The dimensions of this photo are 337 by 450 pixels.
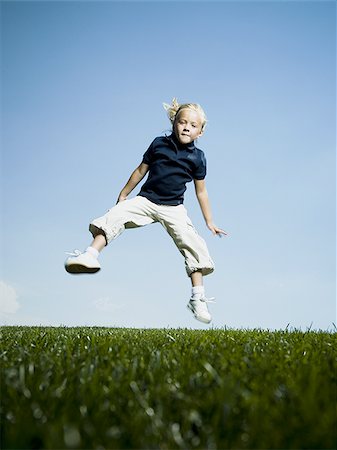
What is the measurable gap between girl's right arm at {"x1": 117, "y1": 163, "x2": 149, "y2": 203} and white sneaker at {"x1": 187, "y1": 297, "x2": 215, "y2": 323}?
1.53 m

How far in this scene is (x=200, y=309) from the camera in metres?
5.71

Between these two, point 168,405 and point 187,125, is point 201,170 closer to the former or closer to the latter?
point 187,125

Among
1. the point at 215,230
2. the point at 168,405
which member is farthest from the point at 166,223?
the point at 168,405

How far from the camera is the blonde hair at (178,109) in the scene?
6.14 meters

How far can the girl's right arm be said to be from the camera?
239 inches

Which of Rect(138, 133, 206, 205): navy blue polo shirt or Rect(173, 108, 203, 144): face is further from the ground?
Rect(173, 108, 203, 144): face

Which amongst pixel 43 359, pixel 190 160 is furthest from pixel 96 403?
pixel 190 160

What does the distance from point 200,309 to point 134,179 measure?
1757mm

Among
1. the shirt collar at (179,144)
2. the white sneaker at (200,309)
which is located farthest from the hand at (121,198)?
the white sneaker at (200,309)

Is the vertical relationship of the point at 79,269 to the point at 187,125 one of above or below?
below

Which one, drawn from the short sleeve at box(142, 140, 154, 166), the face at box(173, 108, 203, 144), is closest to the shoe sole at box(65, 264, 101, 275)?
the short sleeve at box(142, 140, 154, 166)

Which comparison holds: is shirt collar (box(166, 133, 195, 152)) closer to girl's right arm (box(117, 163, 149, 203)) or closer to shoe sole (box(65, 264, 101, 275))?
girl's right arm (box(117, 163, 149, 203))

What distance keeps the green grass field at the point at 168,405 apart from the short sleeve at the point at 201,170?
3.50 metres

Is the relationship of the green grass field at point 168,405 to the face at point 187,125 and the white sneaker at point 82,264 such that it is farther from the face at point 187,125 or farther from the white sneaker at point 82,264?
the face at point 187,125
